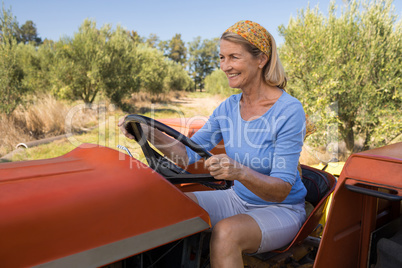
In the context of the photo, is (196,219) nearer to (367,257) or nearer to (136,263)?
(136,263)

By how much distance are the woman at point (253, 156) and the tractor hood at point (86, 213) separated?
0.70 feet

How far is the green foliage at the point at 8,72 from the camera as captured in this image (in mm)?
7770

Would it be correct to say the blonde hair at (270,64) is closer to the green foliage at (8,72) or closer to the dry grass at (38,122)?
the dry grass at (38,122)

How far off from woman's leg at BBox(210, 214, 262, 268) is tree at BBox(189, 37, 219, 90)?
58.9m

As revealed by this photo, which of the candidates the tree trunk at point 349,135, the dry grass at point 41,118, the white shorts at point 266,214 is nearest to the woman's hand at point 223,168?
the white shorts at point 266,214

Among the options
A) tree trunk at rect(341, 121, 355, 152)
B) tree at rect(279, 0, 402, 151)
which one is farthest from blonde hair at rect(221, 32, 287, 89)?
tree trunk at rect(341, 121, 355, 152)

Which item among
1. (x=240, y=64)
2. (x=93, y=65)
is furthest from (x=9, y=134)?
(x=240, y=64)

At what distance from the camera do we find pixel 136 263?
1.33m

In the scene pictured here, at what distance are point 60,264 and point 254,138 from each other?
1.16 meters

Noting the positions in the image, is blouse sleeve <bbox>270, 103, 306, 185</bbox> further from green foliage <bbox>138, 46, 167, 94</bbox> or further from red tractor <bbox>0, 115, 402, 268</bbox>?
green foliage <bbox>138, 46, 167, 94</bbox>

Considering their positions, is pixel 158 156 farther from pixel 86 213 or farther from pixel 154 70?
pixel 154 70

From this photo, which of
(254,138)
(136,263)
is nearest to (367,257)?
(254,138)

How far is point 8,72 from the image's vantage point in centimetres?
788

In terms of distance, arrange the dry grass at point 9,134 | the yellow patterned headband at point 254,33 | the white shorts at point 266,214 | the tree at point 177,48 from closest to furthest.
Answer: the white shorts at point 266,214 → the yellow patterned headband at point 254,33 → the dry grass at point 9,134 → the tree at point 177,48
